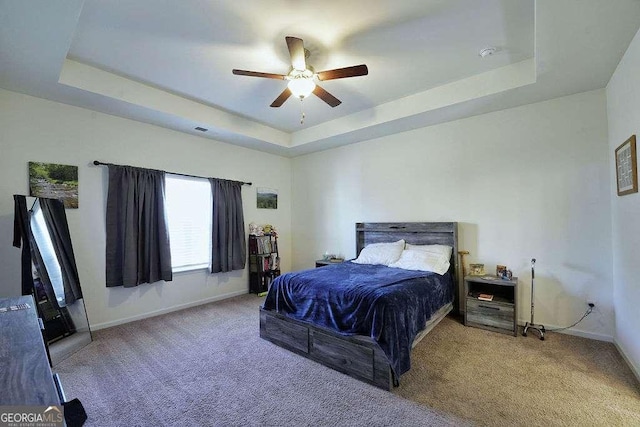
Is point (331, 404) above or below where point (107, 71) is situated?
below

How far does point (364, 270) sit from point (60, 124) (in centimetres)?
394

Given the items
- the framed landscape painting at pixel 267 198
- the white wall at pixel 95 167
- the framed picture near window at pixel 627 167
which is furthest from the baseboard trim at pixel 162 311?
the framed picture near window at pixel 627 167

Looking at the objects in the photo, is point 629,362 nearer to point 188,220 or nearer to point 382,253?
point 382,253

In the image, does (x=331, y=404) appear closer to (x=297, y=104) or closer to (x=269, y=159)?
(x=297, y=104)

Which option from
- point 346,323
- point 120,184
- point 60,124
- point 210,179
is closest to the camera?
point 346,323

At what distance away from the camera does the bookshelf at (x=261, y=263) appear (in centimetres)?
504

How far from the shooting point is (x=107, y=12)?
86.4 inches

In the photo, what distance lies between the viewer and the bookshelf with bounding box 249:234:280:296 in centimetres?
504

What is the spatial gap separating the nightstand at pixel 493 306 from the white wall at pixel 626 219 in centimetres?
83

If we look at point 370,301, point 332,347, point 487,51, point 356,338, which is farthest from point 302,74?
point 332,347

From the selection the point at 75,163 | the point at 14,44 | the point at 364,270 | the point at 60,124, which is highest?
the point at 14,44

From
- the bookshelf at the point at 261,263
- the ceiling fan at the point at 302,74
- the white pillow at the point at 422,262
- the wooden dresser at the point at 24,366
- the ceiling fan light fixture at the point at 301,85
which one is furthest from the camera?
the bookshelf at the point at 261,263

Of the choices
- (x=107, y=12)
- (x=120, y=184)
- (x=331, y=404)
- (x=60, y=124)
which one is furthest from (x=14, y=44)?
(x=331, y=404)

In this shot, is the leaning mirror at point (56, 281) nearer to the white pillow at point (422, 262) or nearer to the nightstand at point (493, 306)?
the white pillow at point (422, 262)
